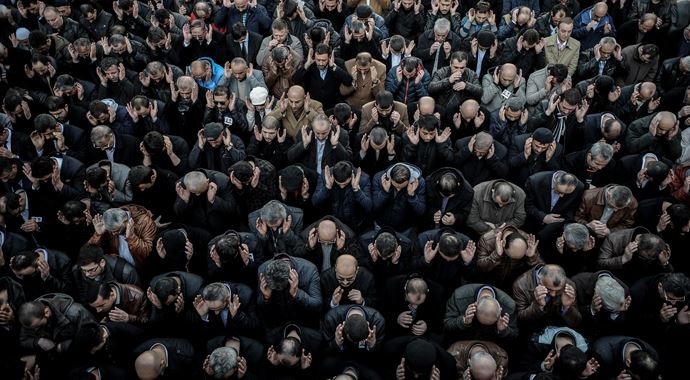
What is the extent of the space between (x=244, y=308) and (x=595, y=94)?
5984 mm

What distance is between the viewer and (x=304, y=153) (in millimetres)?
7148

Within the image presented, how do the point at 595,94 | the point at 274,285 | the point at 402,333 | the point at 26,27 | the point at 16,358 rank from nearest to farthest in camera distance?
the point at 16,358
the point at 274,285
the point at 402,333
the point at 595,94
the point at 26,27

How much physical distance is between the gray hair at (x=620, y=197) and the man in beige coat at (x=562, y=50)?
3314mm

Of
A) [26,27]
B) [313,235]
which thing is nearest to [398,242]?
[313,235]

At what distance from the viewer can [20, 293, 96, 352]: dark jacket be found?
17.1ft

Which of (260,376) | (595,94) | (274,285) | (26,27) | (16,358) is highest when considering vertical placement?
(26,27)

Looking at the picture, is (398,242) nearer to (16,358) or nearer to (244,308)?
(244,308)

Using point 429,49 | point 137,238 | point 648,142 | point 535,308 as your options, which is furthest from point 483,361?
point 429,49

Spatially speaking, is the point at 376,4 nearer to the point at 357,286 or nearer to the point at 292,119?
the point at 292,119

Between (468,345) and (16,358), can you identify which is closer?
(16,358)

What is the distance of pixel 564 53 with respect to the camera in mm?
Result: 8781

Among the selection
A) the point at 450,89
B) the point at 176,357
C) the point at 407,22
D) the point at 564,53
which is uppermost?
the point at 407,22

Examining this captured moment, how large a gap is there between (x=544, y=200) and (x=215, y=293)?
4.09 metres

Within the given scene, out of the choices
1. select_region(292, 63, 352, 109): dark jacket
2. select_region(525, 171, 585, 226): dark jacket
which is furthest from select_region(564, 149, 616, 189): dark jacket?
select_region(292, 63, 352, 109): dark jacket
